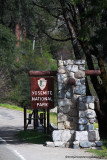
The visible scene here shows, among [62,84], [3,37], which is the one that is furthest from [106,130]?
[3,37]

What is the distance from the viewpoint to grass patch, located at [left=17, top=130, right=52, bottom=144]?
17319 mm

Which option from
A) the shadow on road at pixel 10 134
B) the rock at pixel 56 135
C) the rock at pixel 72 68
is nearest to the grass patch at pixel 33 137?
the shadow on road at pixel 10 134

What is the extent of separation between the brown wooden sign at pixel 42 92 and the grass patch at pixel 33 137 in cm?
140

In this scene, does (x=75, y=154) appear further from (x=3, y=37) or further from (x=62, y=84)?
(x=3, y=37)

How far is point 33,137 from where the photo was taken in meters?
18.5

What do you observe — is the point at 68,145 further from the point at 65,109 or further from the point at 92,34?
the point at 92,34

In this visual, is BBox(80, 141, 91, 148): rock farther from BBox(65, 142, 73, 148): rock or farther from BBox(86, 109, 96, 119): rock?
BBox(86, 109, 96, 119): rock

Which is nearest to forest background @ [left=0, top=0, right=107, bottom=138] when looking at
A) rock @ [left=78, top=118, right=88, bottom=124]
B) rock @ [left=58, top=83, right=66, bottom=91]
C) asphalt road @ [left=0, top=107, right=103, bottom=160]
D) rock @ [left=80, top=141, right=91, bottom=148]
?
rock @ [left=58, top=83, right=66, bottom=91]

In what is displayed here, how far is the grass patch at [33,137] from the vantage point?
56.8ft

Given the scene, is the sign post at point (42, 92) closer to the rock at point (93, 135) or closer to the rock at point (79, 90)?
the rock at point (79, 90)

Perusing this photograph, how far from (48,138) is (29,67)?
26976 millimetres

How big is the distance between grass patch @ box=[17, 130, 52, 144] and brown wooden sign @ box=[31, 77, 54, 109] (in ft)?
4.60

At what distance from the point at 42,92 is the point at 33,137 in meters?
2.55

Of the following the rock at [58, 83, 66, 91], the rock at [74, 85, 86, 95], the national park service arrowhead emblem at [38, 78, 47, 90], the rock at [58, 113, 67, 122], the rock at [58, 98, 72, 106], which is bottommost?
the rock at [58, 113, 67, 122]
